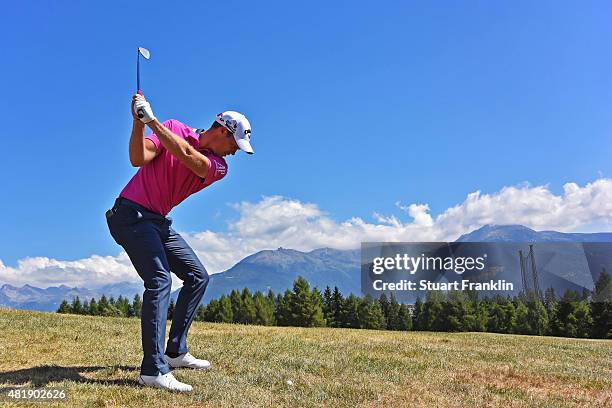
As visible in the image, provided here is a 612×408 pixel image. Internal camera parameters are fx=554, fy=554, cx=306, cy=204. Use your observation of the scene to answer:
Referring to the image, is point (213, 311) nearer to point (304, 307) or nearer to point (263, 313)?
point (263, 313)

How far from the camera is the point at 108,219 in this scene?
602cm

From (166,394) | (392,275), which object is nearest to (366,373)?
(166,394)

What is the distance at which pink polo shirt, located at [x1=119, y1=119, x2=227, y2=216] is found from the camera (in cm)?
591

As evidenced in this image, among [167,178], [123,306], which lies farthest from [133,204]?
[123,306]

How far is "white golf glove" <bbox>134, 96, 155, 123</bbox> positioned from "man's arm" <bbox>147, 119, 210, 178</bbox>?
4 cm

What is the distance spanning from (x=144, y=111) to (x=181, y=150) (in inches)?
19.9

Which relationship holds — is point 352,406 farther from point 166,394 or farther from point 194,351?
point 194,351

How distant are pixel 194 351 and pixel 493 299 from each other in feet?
258

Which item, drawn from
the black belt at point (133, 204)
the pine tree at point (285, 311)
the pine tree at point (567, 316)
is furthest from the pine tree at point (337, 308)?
the black belt at point (133, 204)

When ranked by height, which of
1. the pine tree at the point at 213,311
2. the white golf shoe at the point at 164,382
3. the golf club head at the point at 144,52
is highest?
the pine tree at the point at 213,311

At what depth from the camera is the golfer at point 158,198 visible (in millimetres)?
5711

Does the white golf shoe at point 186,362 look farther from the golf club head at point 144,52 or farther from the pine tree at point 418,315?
the pine tree at point 418,315

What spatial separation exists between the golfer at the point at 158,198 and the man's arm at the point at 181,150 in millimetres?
11

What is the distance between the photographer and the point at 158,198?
6.00 m
